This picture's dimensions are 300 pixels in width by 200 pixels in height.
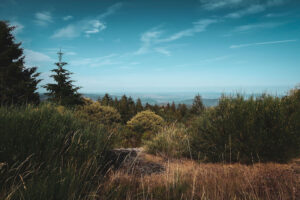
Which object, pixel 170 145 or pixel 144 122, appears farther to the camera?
pixel 144 122

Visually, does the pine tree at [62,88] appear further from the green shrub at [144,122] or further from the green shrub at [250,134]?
the green shrub at [250,134]

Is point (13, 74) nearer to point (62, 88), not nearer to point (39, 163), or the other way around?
point (62, 88)

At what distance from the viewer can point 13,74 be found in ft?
65.6

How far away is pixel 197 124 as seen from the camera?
679 cm

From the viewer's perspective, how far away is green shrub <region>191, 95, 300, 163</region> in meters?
5.19

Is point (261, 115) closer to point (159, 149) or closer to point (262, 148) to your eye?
point (262, 148)

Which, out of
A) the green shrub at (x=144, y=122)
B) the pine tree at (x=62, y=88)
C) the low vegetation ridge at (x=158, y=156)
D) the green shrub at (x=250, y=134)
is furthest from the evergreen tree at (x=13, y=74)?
the green shrub at (x=250, y=134)

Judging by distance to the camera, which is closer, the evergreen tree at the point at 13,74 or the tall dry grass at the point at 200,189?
the tall dry grass at the point at 200,189

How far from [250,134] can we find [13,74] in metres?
23.6

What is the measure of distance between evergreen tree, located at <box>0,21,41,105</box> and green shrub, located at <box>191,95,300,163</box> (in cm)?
1906

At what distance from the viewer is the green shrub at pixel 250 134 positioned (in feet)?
17.0

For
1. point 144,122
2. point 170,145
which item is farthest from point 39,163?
point 144,122

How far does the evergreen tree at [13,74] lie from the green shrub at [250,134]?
19.1 m

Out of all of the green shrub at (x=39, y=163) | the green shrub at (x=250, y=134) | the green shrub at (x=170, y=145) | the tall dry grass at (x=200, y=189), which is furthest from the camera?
the green shrub at (x=170, y=145)
